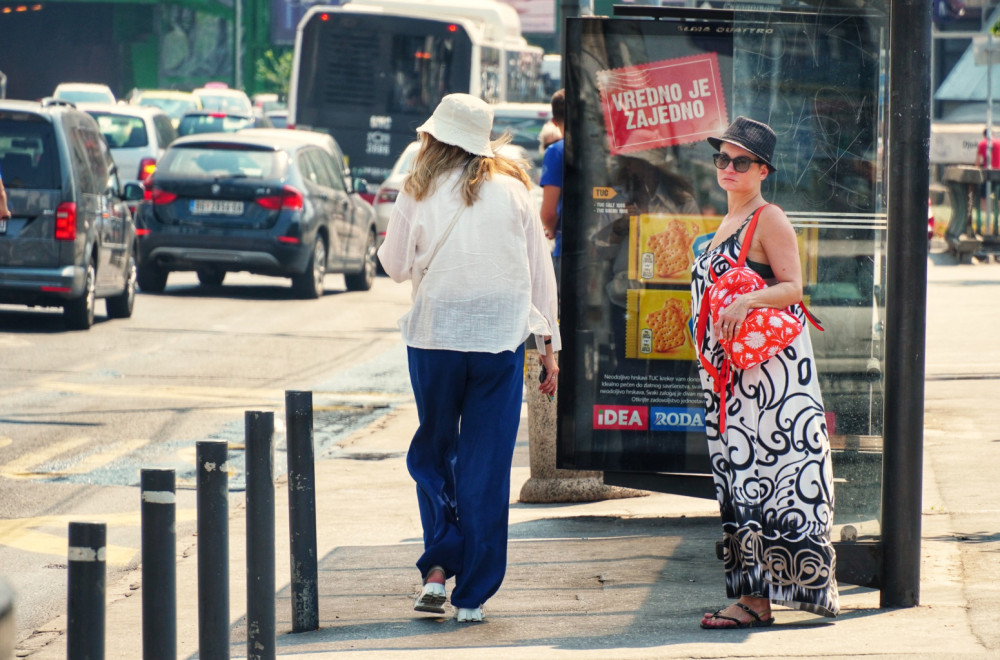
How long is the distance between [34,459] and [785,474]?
5.25 meters

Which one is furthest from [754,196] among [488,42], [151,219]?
[488,42]

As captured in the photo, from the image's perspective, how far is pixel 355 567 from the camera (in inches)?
257

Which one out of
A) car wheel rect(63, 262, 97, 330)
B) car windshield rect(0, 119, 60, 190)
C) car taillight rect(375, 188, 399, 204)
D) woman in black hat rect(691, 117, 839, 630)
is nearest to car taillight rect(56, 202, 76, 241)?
car windshield rect(0, 119, 60, 190)

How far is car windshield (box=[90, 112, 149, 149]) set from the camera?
2616 cm

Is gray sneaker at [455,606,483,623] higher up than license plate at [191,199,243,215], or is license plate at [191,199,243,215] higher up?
license plate at [191,199,243,215]

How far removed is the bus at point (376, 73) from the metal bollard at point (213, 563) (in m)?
20.8

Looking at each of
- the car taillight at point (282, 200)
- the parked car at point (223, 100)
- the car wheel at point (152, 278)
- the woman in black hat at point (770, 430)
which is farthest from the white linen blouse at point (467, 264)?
the parked car at point (223, 100)

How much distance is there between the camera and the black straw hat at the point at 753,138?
198 inches

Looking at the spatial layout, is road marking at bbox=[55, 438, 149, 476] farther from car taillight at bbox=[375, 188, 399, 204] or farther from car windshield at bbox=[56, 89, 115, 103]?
car windshield at bbox=[56, 89, 115, 103]

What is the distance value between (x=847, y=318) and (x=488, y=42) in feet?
68.7

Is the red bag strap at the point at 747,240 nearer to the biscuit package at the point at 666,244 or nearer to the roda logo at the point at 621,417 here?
the biscuit package at the point at 666,244

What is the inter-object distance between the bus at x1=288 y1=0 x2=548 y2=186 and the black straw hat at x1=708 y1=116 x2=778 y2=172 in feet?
65.2

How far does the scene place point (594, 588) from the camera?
5.90 metres

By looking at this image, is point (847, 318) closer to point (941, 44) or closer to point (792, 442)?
point (792, 442)
